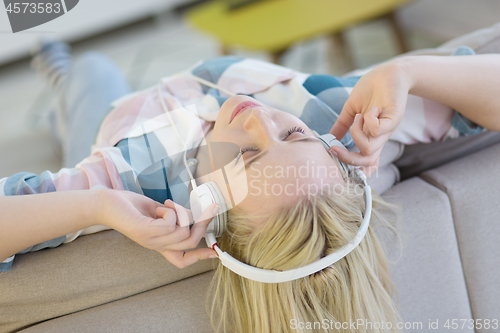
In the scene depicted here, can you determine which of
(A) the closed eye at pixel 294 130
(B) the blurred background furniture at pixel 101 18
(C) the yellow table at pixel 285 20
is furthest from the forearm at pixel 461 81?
(B) the blurred background furniture at pixel 101 18

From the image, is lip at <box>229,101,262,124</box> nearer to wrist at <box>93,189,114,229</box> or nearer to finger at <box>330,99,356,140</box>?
finger at <box>330,99,356,140</box>

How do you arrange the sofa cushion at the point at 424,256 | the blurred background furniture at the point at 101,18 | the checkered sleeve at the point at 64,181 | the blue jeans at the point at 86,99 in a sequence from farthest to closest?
the blurred background furniture at the point at 101,18 < the blue jeans at the point at 86,99 < the sofa cushion at the point at 424,256 < the checkered sleeve at the point at 64,181

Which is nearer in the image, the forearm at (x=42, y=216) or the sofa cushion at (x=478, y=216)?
the forearm at (x=42, y=216)

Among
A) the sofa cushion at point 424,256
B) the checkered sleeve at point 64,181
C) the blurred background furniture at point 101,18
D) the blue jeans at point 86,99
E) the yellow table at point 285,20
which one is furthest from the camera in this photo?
the blurred background furniture at point 101,18

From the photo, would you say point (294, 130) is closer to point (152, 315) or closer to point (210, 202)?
point (210, 202)

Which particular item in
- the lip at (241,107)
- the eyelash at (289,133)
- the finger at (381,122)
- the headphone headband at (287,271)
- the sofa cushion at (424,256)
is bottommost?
the sofa cushion at (424,256)

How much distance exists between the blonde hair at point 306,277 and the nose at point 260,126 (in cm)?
14

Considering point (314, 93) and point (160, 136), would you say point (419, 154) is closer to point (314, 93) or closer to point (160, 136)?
point (314, 93)

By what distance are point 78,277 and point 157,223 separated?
9.1 inches

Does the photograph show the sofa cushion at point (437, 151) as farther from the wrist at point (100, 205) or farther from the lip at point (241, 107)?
the wrist at point (100, 205)

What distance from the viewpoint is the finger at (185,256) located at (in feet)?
2.08

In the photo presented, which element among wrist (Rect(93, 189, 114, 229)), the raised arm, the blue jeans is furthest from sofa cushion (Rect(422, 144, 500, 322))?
the blue jeans

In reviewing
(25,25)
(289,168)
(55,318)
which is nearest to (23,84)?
(25,25)

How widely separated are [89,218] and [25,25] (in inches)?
15.7
